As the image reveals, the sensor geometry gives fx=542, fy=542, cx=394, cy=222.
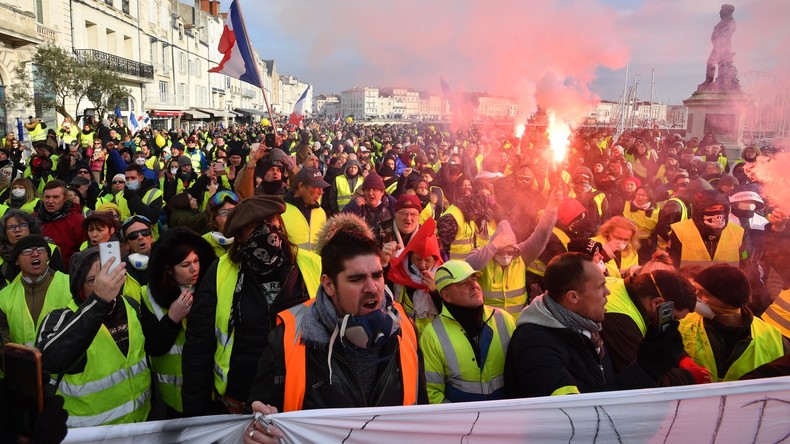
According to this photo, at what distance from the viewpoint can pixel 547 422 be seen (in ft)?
7.15

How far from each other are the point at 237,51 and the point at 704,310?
838 centimetres

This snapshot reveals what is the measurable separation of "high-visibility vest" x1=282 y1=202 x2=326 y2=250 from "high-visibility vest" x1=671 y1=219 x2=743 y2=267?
11.0 ft

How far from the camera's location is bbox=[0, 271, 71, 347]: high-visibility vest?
11.4 feet

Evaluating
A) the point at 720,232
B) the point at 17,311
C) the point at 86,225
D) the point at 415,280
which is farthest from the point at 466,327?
the point at 86,225

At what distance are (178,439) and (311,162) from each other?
701 cm

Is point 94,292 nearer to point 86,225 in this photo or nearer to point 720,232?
point 86,225

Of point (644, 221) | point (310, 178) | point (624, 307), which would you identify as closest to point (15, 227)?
point (310, 178)

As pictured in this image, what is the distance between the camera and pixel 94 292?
2.54 meters

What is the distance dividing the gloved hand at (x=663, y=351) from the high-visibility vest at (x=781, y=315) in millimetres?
1306

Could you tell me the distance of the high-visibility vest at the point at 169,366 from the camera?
3.21 metres

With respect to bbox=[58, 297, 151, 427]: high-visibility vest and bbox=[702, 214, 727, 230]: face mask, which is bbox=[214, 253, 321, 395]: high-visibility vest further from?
bbox=[702, 214, 727, 230]: face mask

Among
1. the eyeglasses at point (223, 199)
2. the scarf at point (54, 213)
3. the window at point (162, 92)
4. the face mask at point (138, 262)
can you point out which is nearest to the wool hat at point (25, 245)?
the face mask at point (138, 262)

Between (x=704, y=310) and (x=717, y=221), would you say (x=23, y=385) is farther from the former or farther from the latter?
(x=717, y=221)

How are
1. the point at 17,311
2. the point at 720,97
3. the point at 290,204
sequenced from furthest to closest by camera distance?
the point at 720,97
the point at 290,204
the point at 17,311
